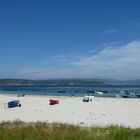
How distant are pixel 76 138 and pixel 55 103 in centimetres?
2875

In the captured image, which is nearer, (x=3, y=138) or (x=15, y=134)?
(x=3, y=138)

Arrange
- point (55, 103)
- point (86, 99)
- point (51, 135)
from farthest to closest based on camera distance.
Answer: point (86, 99), point (55, 103), point (51, 135)

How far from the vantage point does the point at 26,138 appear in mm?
8461

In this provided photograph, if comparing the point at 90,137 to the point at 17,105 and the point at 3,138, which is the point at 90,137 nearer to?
the point at 3,138

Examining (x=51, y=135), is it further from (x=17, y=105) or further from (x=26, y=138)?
(x=17, y=105)

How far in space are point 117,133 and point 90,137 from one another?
1055mm

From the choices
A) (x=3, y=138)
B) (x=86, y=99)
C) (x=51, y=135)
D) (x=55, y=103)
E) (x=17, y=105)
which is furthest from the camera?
(x=86, y=99)

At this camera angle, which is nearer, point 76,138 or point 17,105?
point 76,138

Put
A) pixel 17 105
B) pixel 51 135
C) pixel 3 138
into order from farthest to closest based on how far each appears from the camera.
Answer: pixel 17 105
pixel 51 135
pixel 3 138

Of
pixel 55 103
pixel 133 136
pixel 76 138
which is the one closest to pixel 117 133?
pixel 133 136

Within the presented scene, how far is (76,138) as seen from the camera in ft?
28.0

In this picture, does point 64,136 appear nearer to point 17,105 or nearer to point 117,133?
point 117,133

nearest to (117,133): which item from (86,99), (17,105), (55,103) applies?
(17,105)

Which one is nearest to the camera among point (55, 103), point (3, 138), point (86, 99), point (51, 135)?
point (3, 138)
